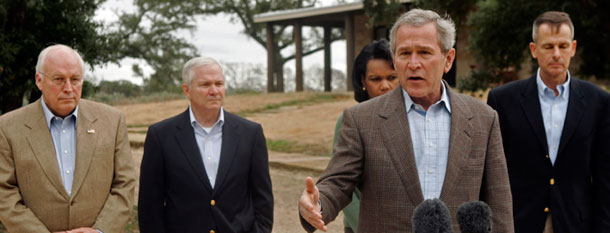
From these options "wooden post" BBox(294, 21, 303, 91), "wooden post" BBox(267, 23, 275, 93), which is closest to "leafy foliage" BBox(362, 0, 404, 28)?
"wooden post" BBox(294, 21, 303, 91)

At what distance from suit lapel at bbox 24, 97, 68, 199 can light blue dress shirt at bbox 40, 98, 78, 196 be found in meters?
0.03

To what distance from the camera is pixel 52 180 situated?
11.5 feet

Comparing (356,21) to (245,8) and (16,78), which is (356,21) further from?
(16,78)

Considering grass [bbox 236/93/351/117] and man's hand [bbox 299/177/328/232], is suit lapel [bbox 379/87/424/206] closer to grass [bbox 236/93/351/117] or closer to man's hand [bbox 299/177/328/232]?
man's hand [bbox 299/177/328/232]

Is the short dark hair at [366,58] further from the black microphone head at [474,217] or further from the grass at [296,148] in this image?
the grass at [296,148]

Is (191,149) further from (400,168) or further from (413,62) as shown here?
(413,62)

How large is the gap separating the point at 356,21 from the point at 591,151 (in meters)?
22.9

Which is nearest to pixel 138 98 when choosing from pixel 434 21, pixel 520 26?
pixel 520 26

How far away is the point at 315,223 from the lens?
2105 millimetres

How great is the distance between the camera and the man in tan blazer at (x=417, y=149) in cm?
242

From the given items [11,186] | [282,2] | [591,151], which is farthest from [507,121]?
[282,2]

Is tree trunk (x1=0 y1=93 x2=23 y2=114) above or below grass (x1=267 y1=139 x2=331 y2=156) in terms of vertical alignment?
above

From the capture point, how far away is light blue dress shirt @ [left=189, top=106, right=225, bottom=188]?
12.6ft

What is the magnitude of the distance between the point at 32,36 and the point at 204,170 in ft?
14.9
